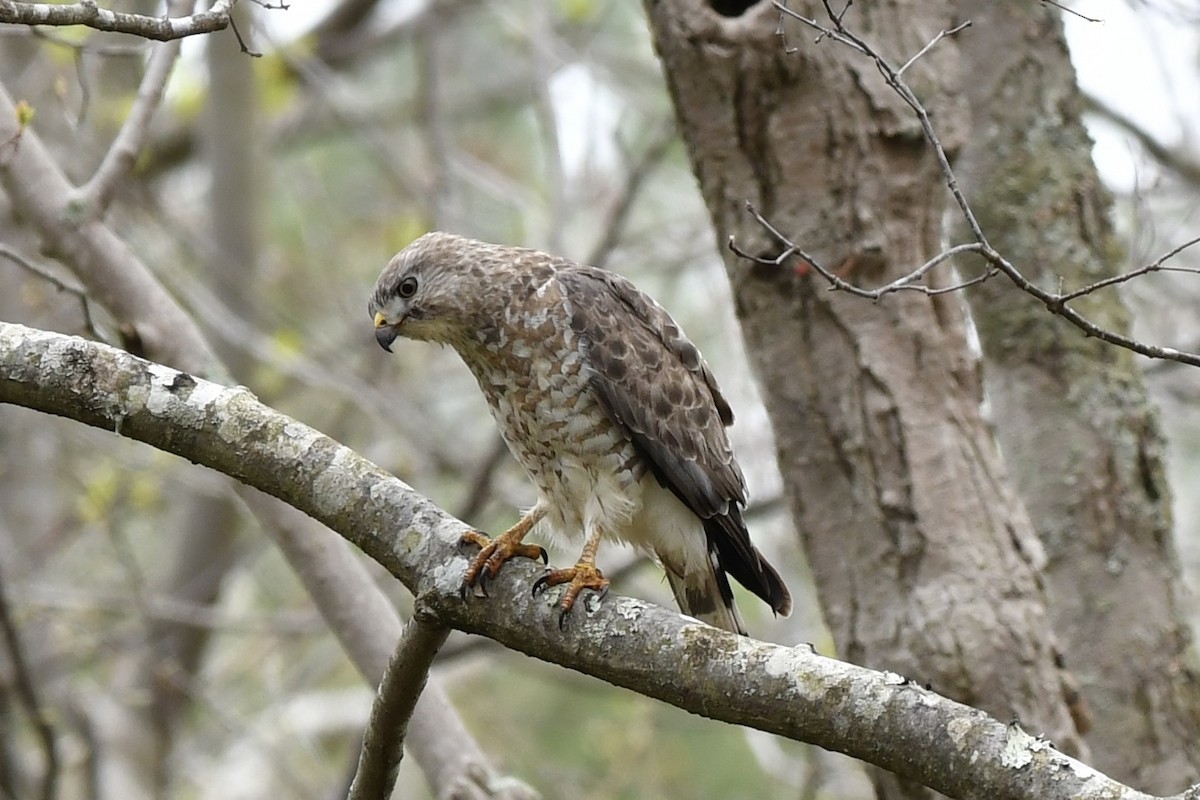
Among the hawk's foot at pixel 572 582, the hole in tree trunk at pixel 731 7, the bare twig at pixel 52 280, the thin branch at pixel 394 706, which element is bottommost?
the thin branch at pixel 394 706

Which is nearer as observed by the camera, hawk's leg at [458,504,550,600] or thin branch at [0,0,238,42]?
thin branch at [0,0,238,42]

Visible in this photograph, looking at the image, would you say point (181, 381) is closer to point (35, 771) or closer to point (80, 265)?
point (80, 265)

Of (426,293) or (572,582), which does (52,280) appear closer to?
(426,293)

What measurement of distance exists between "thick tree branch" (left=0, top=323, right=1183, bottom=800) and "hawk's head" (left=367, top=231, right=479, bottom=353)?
1.10 meters

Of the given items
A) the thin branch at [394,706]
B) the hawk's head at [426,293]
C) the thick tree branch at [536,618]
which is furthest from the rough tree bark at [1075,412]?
the thin branch at [394,706]

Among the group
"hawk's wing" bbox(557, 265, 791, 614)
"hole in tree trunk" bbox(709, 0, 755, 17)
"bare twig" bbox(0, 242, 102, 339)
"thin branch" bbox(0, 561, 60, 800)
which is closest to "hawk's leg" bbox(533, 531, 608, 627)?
"hawk's wing" bbox(557, 265, 791, 614)

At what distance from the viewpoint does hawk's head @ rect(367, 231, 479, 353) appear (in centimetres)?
391

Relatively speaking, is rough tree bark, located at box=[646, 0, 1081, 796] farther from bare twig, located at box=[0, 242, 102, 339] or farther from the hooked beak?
bare twig, located at box=[0, 242, 102, 339]

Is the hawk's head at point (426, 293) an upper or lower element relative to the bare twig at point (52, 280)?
upper

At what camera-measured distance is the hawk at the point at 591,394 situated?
380 cm

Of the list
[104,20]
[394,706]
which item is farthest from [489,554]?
[104,20]

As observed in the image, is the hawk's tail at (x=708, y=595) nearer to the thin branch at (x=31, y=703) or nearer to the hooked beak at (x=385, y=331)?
the hooked beak at (x=385, y=331)

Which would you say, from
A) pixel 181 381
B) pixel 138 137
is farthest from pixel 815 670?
pixel 138 137

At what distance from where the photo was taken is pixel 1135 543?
14.7 feet
